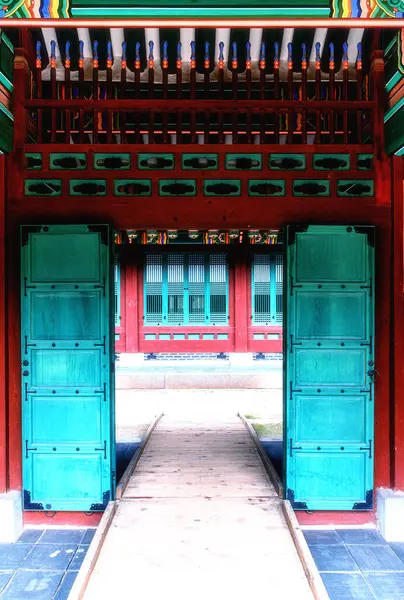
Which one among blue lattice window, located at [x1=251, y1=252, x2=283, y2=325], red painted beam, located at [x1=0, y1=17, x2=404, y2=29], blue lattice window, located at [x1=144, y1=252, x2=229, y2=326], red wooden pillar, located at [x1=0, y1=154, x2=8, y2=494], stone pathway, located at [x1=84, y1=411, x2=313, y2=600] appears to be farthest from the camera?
blue lattice window, located at [x1=251, y1=252, x2=283, y2=325]

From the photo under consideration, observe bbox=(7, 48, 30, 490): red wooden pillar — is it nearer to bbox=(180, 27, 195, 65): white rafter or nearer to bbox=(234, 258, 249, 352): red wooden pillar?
bbox=(180, 27, 195, 65): white rafter

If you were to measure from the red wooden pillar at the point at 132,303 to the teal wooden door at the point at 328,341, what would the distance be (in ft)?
22.0

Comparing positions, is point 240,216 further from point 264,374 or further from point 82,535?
point 264,374

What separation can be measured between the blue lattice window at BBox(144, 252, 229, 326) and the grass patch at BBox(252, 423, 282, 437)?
358cm

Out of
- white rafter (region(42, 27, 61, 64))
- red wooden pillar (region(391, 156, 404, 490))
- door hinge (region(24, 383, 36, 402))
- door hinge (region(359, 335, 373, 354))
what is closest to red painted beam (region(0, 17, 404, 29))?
red wooden pillar (region(391, 156, 404, 490))

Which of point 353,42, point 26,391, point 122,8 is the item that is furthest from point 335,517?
point 353,42

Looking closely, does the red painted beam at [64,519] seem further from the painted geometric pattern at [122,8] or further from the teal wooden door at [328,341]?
the painted geometric pattern at [122,8]

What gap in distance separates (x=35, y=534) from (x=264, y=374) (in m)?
6.54

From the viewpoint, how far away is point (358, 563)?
319 centimetres

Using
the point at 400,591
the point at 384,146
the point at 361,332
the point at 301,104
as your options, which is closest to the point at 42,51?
the point at 301,104

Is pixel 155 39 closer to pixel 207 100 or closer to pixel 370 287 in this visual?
pixel 207 100

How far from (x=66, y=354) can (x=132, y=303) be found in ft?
20.8

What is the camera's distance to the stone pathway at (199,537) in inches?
105

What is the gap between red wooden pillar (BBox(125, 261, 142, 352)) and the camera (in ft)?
32.9
